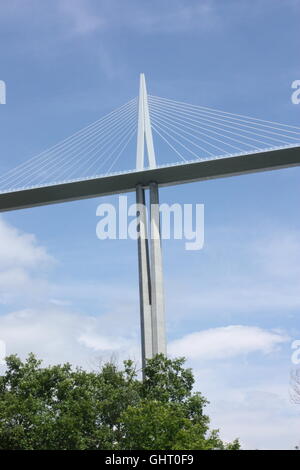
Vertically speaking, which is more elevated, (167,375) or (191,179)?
(191,179)

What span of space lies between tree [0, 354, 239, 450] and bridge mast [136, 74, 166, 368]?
7.10ft

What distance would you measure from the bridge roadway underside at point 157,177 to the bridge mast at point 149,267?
58cm

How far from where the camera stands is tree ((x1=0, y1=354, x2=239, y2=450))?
82.2 feet

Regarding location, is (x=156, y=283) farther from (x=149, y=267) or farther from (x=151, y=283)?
(x=149, y=267)

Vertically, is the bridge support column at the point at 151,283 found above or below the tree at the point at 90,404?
above

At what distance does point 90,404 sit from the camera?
25.9 metres

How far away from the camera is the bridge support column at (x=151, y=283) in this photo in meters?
29.5

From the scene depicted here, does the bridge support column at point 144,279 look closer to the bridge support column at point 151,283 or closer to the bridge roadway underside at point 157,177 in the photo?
the bridge support column at point 151,283

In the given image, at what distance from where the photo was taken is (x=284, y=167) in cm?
3080

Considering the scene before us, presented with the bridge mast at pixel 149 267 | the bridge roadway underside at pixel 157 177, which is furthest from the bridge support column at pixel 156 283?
the bridge roadway underside at pixel 157 177

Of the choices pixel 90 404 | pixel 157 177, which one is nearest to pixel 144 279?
pixel 157 177
